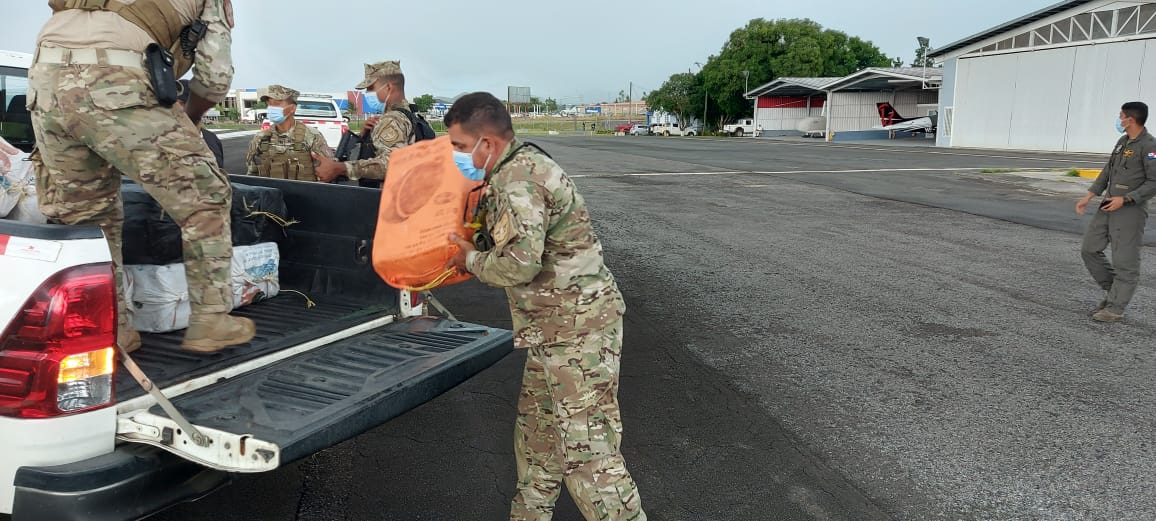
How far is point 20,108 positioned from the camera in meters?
5.11

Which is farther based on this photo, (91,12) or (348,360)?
(348,360)

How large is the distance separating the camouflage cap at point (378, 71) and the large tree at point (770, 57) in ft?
232

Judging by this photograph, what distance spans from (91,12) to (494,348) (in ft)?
6.26

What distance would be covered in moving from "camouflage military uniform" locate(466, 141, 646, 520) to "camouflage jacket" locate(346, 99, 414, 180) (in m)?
3.18

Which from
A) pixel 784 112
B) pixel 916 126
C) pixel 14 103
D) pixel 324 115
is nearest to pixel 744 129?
pixel 784 112

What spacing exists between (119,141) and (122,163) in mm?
78

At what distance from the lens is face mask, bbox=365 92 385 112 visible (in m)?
6.11

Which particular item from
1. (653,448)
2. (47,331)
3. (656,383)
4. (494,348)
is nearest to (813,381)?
(656,383)

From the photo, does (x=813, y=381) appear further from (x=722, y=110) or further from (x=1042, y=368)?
(x=722, y=110)

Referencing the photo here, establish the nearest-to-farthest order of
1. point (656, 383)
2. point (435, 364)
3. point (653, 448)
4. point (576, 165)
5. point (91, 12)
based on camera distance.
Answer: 1. point (91, 12)
2. point (435, 364)
3. point (653, 448)
4. point (656, 383)
5. point (576, 165)

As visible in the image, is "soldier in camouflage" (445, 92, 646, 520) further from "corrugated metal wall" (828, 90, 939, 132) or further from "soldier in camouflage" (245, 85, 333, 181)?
"corrugated metal wall" (828, 90, 939, 132)

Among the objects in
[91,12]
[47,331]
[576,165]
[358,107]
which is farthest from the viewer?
[576,165]

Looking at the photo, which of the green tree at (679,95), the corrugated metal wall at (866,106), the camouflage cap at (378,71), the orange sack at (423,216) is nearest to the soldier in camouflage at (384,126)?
the camouflage cap at (378,71)

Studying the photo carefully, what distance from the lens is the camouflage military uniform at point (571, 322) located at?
261cm
